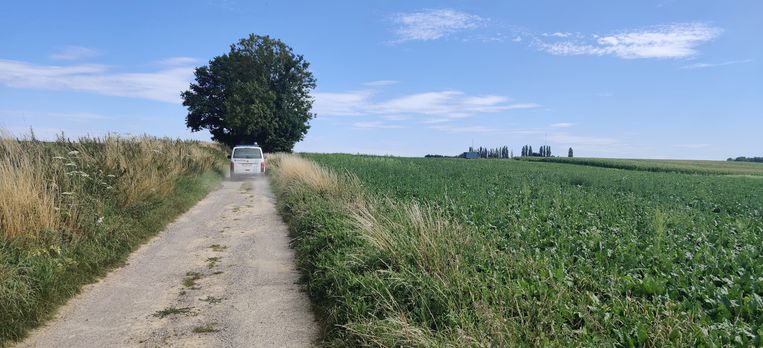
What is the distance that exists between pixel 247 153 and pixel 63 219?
14956mm

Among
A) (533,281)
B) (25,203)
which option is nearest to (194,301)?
(25,203)

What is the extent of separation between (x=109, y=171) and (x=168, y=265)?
492 cm

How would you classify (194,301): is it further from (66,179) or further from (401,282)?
(66,179)

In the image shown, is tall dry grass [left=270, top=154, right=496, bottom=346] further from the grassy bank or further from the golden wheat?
the golden wheat

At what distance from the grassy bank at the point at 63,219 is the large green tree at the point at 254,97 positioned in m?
32.6

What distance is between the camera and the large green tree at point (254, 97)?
43969 mm

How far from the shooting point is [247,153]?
21.7m

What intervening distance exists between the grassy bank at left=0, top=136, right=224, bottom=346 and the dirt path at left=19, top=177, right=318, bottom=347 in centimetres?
25

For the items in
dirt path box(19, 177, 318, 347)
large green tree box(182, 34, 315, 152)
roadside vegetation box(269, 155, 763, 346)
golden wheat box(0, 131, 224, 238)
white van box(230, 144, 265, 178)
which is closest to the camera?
roadside vegetation box(269, 155, 763, 346)

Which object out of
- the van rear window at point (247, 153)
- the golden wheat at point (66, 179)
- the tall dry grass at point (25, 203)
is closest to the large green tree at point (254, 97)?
the van rear window at point (247, 153)

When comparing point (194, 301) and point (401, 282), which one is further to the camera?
point (194, 301)

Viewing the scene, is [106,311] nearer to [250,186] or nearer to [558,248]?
[558,248]

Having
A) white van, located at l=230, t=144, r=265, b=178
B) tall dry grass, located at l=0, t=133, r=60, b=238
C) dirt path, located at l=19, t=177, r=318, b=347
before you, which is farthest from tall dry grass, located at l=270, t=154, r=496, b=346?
white van, located at l=230, t=144, r=265, b=178

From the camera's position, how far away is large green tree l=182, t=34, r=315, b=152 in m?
44.0
